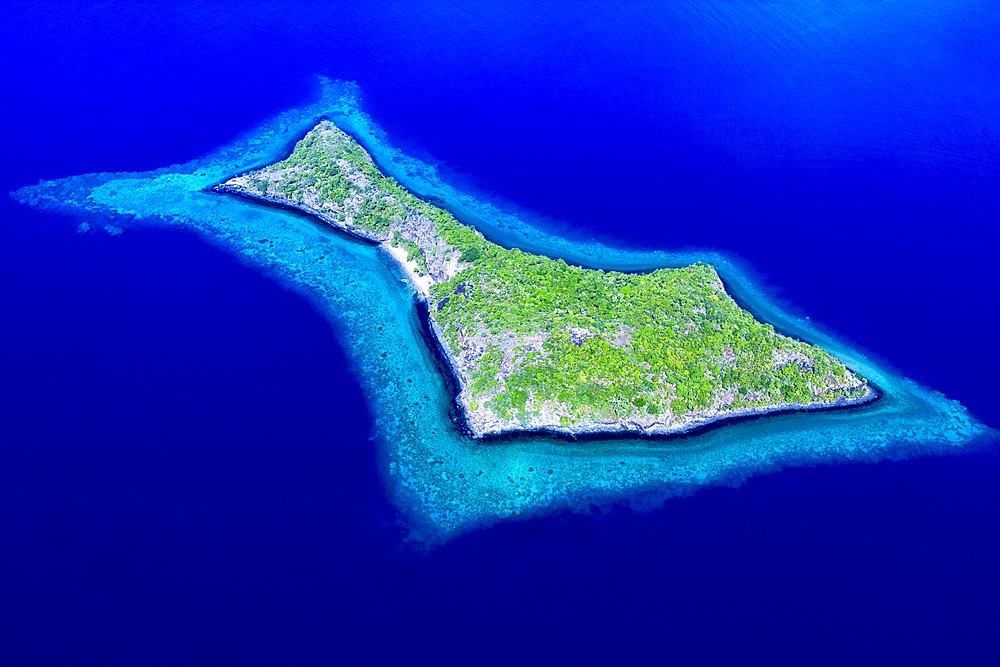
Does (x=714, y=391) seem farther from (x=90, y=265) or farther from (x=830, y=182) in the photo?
(x=90, y=265)

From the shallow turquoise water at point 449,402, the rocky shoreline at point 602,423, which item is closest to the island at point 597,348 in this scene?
the rocky shoreline at point 602,423

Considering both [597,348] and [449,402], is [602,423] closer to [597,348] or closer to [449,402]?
[597,348]

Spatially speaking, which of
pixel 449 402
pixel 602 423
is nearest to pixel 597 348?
pixel 602 423

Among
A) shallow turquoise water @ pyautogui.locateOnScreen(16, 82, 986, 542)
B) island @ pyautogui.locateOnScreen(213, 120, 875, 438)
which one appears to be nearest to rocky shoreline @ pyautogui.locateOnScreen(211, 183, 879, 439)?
island @ pyautogui.locateOnScreen(213, 120, 875, 438)

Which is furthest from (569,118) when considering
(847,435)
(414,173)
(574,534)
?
(574,534)

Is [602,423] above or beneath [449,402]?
beneath

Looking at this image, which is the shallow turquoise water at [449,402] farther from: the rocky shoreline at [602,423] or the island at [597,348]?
the island at [597,348]
